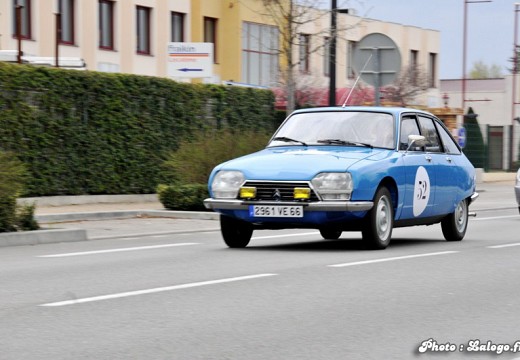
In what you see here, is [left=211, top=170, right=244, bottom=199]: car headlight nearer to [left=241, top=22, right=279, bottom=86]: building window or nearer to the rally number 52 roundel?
the rally number 52 roundel

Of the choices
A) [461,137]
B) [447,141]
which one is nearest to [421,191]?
[447,141]

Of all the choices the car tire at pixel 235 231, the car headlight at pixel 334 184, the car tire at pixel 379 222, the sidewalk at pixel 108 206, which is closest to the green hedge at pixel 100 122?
the sidewalk at pixel 108 206

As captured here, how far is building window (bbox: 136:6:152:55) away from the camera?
154ft

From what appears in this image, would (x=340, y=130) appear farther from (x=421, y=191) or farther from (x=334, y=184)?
(x=334, y=184)

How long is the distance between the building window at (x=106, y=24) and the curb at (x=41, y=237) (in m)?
27.7

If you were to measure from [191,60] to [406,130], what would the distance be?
63.0 feet

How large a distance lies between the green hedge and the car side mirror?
36.0 feet

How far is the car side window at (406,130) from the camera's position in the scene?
15.2 m

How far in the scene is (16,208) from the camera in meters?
16.8

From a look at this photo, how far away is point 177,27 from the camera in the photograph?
49344 mm

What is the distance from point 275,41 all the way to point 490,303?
45.7m

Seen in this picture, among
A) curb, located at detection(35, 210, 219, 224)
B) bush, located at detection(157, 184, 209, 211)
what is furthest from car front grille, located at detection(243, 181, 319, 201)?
bush, located at detection(157, 184, 209, 211)

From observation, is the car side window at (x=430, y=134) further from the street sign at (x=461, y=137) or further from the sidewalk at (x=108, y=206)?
the street sign at (x=461, y=137)

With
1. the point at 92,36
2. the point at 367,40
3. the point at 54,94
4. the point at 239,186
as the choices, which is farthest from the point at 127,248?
the point at 92,36
